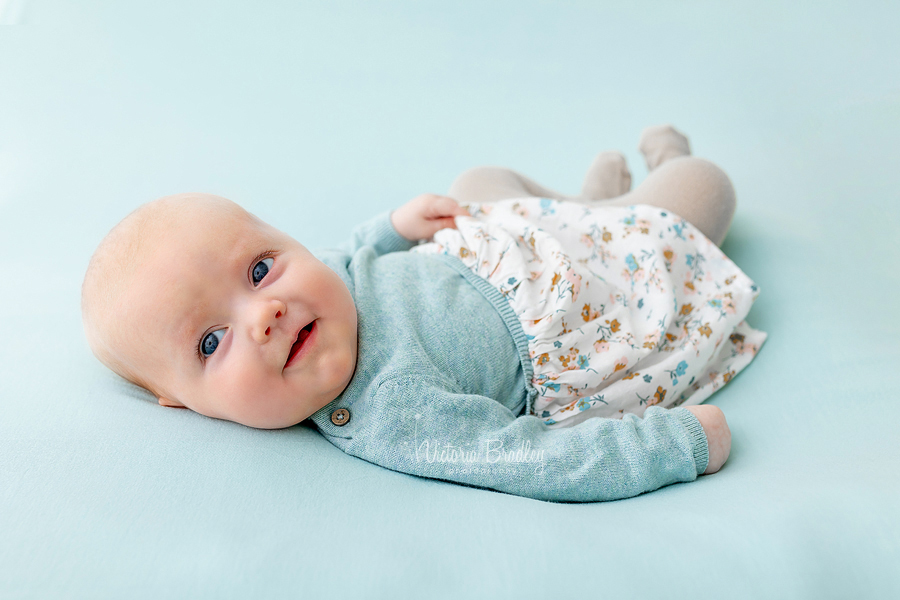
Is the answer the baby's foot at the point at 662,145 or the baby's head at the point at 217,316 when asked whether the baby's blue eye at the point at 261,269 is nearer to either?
the baby's head at the point at 217,316

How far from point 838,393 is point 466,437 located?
645mm

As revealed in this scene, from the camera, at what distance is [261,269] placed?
965 millimetres

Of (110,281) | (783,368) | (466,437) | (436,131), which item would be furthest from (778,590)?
(436,131)

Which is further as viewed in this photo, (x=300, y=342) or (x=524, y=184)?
(x=524, y=184)

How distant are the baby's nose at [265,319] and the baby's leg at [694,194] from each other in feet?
2.99

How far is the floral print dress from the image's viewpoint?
112 cm

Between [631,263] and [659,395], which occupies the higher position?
[631,263]

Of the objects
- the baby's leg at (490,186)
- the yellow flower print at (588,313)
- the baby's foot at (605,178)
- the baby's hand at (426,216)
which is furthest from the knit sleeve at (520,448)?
the baby's foot at (605,178)

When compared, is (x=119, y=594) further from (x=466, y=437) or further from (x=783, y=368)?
(x=783, y=368)

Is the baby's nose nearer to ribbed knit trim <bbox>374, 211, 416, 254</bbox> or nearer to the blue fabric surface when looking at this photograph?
the blue fabric surface

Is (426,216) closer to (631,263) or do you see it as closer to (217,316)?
(631,263)

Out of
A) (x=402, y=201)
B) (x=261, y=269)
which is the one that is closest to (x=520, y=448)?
(x=261, y=269)

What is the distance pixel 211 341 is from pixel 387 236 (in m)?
0.61

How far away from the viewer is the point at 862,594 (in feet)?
2.14
